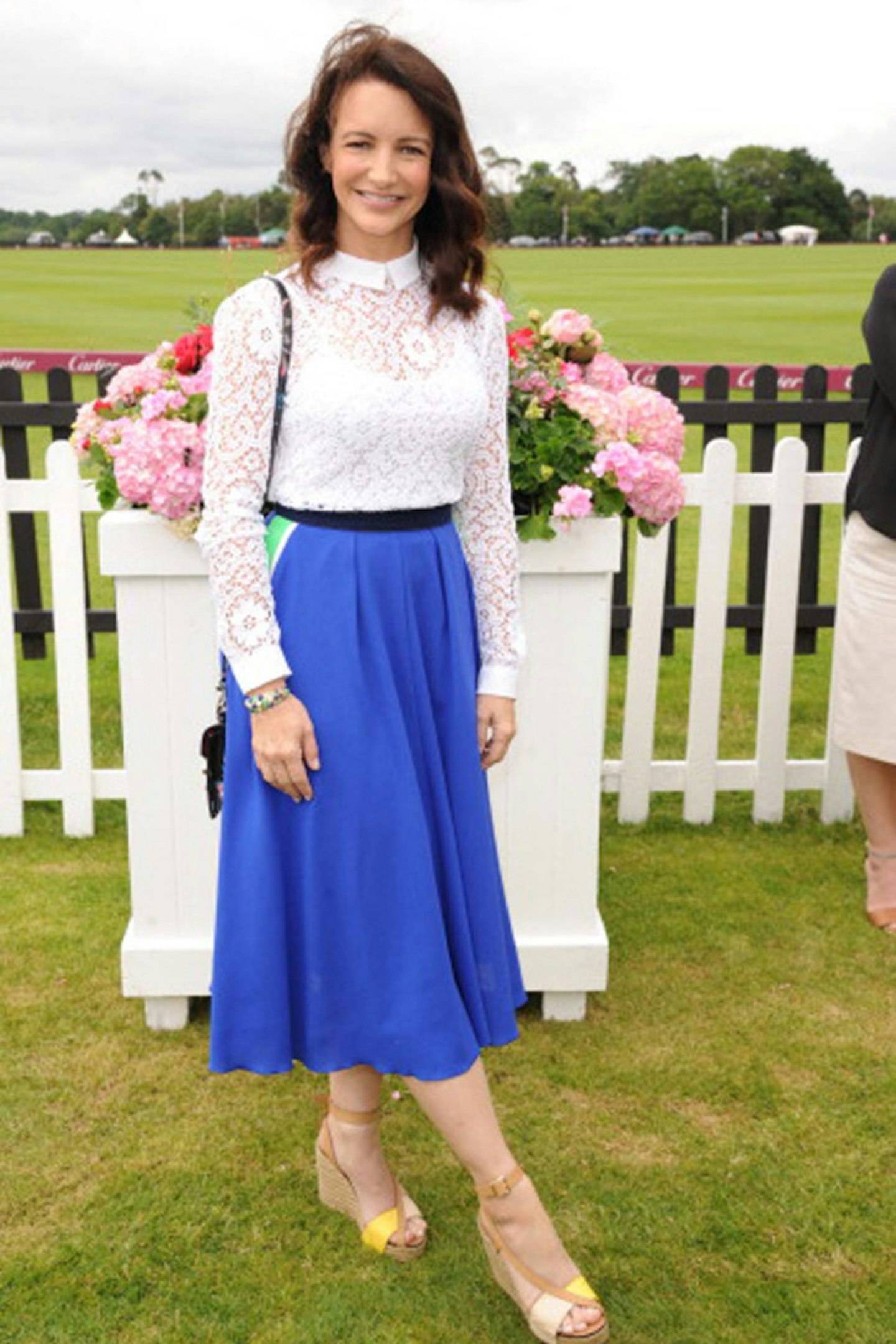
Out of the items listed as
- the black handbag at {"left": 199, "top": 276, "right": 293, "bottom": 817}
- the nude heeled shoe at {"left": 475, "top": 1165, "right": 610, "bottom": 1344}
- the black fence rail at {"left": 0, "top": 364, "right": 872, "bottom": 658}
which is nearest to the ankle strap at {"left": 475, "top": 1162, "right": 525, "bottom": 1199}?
the nude heeled shoe at {"left": 475, "top": 1165, "right": 610, "bottom": 1344}

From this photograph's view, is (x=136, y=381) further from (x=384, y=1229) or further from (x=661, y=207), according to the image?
(x=661, y=207)

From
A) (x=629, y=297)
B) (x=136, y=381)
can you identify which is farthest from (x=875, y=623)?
(x=629, y=297)

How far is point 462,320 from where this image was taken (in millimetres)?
2527

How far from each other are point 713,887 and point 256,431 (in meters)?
2.69

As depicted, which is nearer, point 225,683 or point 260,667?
point 260,667

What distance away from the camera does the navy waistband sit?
2414 millimetres

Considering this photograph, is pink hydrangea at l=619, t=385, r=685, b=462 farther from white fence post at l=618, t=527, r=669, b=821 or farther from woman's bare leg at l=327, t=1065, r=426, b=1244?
woman's bare leg at l=327, t=1065, r=426, b=1244

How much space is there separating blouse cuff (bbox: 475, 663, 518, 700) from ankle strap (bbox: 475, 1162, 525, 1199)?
2.73 feet

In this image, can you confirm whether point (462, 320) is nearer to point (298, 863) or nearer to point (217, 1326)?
point (298, 863)

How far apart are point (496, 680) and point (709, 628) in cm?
240

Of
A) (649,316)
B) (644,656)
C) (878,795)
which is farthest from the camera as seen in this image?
(649,316)

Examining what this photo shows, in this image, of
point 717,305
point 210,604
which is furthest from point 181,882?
point 717,305

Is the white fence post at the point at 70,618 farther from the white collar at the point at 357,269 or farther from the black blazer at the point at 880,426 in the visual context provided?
the black blazer at the point at 880,426

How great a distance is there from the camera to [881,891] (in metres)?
4.32
